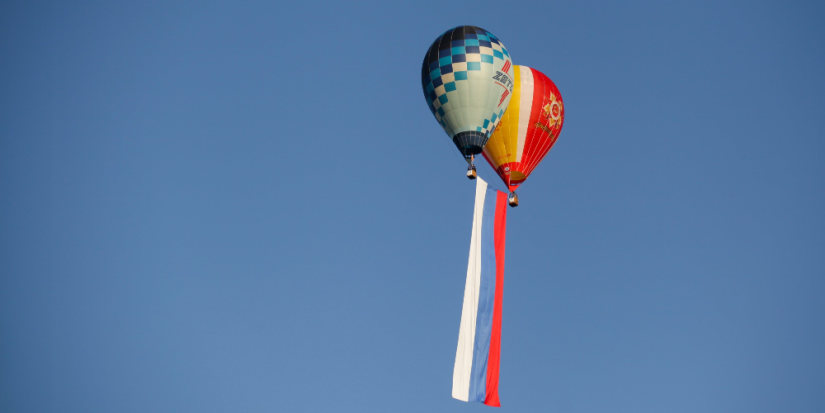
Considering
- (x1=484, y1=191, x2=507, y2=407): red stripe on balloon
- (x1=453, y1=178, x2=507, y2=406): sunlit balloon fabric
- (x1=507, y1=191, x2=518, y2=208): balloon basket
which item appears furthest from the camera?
(x1=507, y1=191, x2=518, y2=208): balloon basket

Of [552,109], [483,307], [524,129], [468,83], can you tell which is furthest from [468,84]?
[483,307]

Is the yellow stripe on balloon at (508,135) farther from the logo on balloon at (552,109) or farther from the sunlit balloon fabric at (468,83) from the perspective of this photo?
the sunlit balloon fabric at (468,83)

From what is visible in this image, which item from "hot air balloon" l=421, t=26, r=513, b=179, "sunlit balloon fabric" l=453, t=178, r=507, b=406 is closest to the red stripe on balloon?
"sunlit balloon fabric" l=453, t=178, r=507, b=406

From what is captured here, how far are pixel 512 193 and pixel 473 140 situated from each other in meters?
3.13

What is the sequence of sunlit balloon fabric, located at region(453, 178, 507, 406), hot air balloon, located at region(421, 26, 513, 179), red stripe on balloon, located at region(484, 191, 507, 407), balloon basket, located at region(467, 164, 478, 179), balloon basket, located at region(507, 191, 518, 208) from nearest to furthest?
1. sunlit balloon fabric, located at region(453, 178, 507, 406)
2. red stripe on balloon, located at region(484, 191, 507, 407)
3. balloon basket, located at region(467, 164, 478, 179)
4. hot air balloon, located at region(421, 26, 513, 179)
5. balloon basket, located at region(507, 191, 518, 208)

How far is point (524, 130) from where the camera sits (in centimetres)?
2753

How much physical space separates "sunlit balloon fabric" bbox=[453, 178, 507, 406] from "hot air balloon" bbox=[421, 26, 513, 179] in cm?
169

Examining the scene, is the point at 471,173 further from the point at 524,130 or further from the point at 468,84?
the point at 524,130

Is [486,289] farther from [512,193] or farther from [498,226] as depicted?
[512,193]

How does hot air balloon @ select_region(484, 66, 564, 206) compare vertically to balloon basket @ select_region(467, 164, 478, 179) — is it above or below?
above

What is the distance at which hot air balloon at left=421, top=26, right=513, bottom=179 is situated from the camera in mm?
24719

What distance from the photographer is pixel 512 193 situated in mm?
27297

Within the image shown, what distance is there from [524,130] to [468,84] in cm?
369

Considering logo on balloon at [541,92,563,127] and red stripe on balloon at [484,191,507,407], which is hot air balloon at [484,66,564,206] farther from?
red stripe on balloon at [484,191,507,407]
